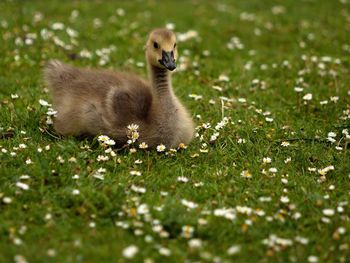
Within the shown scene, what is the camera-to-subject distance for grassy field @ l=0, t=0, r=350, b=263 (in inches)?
184

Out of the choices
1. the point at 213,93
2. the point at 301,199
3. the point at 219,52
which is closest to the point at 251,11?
the point at 219,52

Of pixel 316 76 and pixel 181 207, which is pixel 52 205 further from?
pixel 316 76

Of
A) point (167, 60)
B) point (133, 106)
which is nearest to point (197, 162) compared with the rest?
point (133, 106)

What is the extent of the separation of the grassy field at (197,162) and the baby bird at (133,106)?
19 centimetres

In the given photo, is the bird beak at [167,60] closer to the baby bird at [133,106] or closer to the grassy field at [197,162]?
the baby bird at [133,106]

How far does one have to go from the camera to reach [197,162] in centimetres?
619

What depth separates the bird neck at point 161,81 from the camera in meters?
6.29

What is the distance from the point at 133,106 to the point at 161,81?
0.43 meters

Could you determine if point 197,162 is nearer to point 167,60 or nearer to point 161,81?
point 161,81

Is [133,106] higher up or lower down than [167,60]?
lower down

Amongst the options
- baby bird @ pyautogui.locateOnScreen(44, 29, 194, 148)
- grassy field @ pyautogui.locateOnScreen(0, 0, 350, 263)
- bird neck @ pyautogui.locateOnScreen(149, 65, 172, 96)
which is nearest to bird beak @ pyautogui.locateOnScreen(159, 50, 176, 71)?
baby bird @ pyautogui.locateOnScreen(44, 29, 194, 148)

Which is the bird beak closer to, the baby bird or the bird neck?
the baby bird

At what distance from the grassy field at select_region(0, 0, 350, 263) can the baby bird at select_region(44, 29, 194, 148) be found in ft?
0.63

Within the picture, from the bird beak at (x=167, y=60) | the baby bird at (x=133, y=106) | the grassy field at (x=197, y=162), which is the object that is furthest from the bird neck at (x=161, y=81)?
the grassy field at (x=197, y=162)
